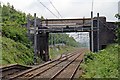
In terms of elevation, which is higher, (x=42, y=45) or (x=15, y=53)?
(x=42, y=45)

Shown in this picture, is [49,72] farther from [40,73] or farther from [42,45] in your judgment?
[42,45]

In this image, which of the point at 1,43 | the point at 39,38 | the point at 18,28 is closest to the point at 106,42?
the point at 39,38

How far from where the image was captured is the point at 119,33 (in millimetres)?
12734

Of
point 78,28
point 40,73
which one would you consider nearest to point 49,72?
point 40,73

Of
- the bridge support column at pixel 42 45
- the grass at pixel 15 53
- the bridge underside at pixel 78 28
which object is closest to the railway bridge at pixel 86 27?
the bridge underside at pixel 78 28

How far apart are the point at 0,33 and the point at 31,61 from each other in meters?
4.38

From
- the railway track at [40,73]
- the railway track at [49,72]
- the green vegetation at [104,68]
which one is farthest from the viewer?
the railway track at [49,72]

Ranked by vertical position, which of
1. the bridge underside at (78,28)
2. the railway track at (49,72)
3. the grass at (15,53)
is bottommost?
the railway track at (49,72)

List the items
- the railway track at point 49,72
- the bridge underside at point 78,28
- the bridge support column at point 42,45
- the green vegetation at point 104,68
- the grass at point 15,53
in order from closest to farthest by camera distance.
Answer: the green vegetation at point 104,68
the railway track at point 49,72
the grass at point 15,53
the bridge underside at point 78,28
the bridge support column at point 42,45

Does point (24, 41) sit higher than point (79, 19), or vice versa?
point (79, 19)

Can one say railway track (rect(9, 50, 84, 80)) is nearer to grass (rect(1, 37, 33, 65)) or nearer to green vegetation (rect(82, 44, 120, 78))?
green vegetation (rect(82, 44, 120, 78))

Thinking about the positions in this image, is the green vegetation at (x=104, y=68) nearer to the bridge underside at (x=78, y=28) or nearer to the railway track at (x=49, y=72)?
the railway track at (x=49, y=72)

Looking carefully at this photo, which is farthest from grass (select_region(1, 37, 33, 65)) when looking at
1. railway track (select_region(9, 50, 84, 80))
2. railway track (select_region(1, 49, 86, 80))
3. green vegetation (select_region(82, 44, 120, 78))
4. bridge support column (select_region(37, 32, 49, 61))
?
green vegetation (select_region(82, 44, 120, 78))

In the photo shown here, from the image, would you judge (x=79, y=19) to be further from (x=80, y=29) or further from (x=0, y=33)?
(x=0, y=33)
